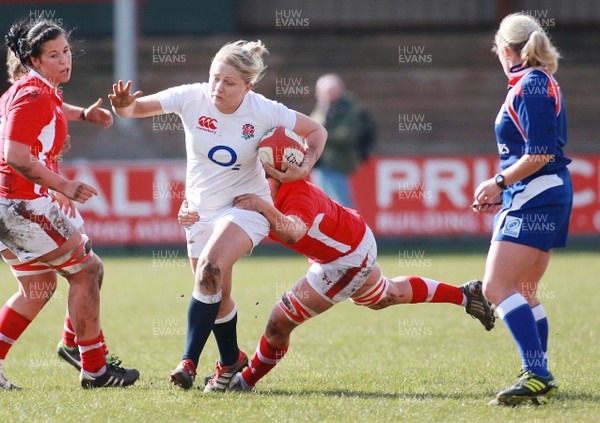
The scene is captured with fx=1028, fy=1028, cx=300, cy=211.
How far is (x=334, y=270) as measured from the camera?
5.54m

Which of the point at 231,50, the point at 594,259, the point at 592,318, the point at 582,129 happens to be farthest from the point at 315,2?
the point at 231,50

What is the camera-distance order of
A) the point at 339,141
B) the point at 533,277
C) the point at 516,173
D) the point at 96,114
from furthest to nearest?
the point at 339,141, the point at 96,114, the point at 533,277, the point at 516,173

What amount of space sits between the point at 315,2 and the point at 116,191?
23.6 feet

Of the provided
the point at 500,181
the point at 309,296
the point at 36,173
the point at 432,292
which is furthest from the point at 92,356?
the point at 500,181

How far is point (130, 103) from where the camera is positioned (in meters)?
5.56

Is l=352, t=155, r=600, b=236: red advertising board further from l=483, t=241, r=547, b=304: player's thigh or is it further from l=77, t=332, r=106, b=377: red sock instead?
l=483, t=241, r=547, b=304: player's thigh

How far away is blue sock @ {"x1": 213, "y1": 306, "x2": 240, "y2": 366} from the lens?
5.60 m

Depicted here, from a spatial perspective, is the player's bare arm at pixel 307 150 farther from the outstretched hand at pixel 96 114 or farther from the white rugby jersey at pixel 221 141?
the outstretched hand at pixel 96 114

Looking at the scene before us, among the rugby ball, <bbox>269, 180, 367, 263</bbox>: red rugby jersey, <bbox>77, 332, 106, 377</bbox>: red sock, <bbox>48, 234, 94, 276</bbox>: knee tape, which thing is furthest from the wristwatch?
<bbox>77, 332, 106, 377</bbox>: red sock

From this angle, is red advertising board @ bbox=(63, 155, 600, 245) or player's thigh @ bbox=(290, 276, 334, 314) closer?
player's thigh @ bbox=(290, 276, 334, 314)

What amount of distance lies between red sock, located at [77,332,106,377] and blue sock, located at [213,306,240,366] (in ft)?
2.08

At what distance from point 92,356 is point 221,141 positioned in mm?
1360

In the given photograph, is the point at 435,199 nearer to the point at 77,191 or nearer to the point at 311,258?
the point at 311,258

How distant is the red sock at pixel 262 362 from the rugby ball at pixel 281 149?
959 mm
